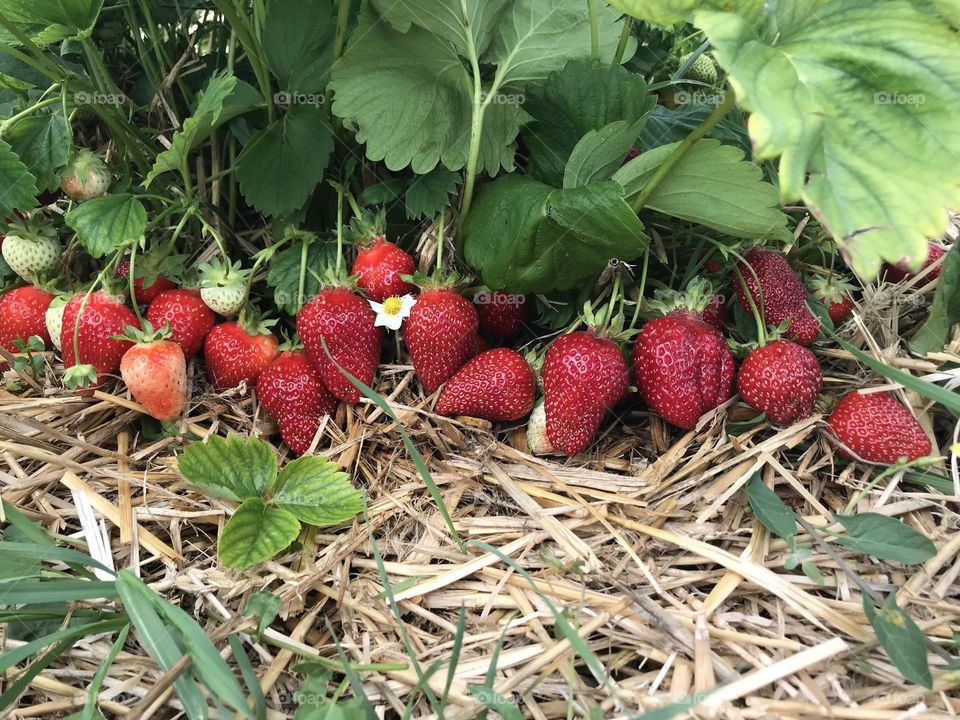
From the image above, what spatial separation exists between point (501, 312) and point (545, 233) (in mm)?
205

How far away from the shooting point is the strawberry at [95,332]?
40.6 inches

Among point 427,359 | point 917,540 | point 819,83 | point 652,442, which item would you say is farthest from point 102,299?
point 917,540

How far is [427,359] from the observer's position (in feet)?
3.32

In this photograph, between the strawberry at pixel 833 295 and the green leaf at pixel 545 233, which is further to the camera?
the strawberry at pixel 833 295

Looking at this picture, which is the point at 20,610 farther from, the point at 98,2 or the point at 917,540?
the point at 917,540

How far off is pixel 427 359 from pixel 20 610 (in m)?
0.56

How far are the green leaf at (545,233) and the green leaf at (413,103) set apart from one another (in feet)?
0.28

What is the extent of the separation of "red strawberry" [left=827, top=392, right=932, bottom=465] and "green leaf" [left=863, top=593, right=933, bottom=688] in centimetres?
23

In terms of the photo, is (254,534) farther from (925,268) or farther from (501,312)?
(925,268)

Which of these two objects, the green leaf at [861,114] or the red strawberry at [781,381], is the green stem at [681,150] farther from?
the red strawberry at [781,381]

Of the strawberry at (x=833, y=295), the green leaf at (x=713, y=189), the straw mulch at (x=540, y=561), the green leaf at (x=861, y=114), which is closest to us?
the green leaf at (x=861, y=114)

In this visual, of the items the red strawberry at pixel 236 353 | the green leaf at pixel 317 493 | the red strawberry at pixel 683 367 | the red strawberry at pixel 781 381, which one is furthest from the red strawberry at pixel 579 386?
the red strawberry at pixel 236 353

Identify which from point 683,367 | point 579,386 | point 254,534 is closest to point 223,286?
point 254,534

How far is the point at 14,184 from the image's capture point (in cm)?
100
